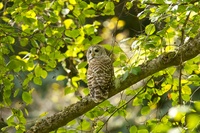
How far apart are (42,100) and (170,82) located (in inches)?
145

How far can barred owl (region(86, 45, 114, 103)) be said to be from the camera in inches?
103

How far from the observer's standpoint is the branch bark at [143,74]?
233cm

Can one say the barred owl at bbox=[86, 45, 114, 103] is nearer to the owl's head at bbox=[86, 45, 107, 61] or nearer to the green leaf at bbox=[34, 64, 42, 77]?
the owl's head at bbox=[86, 45, 107, 61]

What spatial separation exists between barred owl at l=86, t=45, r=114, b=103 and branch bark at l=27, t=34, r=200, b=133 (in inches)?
2.2

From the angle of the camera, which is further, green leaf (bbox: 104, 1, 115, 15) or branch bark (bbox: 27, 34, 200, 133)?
green leaf (bbox: 104, 1, 115, 15)

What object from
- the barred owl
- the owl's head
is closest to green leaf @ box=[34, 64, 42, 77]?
the barred owl

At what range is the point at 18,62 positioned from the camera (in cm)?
228

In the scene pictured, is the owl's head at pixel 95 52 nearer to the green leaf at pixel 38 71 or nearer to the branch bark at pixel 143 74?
the green leaf at pixel 38 71

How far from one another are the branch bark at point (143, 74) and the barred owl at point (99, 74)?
57mm

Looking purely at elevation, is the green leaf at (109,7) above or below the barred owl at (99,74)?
above

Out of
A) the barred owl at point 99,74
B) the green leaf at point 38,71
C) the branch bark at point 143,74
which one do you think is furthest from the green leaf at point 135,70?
the green leaf at point 38,71

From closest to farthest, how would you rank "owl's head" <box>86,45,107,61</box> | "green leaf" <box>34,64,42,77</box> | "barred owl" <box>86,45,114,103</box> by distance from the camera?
"barred owl" <box>86,45,114,103</box> → "green leaf" <box>34,64,42,77</box> → "owl's head" <box>86,45,107,61</box>

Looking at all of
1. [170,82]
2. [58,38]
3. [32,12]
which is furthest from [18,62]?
[170,82]

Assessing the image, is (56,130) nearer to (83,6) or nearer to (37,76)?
(37,76)
